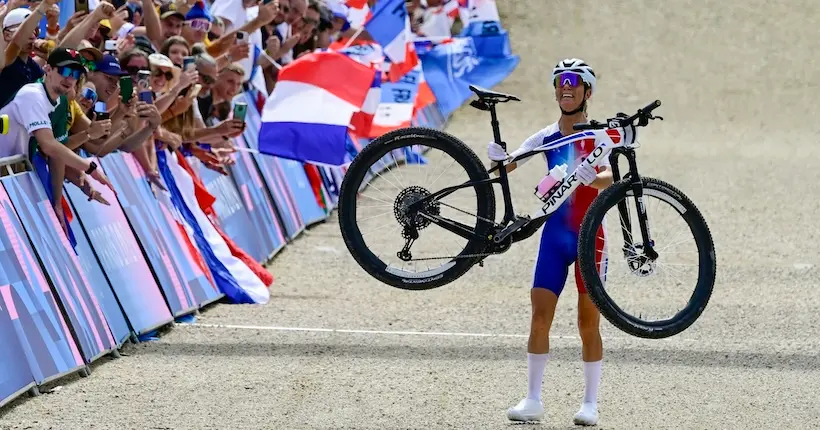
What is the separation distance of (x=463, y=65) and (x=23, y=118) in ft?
64.7

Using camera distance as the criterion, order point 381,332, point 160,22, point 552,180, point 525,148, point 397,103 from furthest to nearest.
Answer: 1. point 397,103
2. point 160,22
3. point 381,332
4. point 525,148
5. point 552,180

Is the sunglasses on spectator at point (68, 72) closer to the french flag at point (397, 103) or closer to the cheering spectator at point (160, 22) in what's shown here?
the cheering spectator at point (160, 22)

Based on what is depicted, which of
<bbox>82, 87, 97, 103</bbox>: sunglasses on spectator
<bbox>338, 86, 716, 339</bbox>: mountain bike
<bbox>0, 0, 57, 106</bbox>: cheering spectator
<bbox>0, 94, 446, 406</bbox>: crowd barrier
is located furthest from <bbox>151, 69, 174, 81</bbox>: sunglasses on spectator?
<bbox>338, 86, 716, 339</bbox>: mountain bike

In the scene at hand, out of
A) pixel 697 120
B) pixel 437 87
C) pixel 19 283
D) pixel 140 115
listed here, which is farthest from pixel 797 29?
pixel 19 283

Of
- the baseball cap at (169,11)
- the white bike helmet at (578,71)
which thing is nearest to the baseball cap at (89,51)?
the baseball cap at (169,11)

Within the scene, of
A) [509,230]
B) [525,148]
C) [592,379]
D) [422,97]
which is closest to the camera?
[509,230]

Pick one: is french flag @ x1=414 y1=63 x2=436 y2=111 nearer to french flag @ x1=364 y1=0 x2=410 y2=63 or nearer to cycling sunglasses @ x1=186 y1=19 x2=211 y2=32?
french flag @ x1=364 y1=0 x2=410 y2=63

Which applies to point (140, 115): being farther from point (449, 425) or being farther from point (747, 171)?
point (747, 171)

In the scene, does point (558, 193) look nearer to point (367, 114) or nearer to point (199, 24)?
point (199, 24)

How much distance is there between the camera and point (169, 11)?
38.9 feet

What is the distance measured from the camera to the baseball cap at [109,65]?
9688 millimetres

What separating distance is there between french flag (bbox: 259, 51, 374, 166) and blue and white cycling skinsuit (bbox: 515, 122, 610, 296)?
3.63 meters

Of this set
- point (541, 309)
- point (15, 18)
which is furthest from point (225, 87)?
point (541, 309)

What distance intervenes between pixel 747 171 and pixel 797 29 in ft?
43.3
